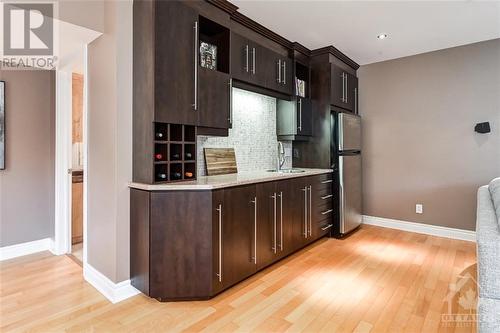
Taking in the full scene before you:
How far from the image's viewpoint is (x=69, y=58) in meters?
2.82

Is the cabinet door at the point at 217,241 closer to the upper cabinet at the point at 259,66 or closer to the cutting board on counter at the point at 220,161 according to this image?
the cutting board on counter at the point at 220,161

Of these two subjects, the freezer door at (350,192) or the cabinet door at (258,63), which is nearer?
the cabinet door at (258,63)

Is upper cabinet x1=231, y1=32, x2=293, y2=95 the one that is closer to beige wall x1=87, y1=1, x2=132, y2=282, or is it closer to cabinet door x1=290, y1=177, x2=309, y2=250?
beige wall x1=87, y1=1, x2=132, y2=282

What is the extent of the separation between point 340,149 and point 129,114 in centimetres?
258

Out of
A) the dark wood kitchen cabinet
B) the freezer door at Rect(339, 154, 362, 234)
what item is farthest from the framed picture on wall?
the freezer door at Rect(339, 154, 362, 234)

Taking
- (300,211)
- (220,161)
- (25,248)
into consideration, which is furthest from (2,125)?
(300,211)

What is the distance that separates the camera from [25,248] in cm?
315

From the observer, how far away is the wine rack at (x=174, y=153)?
220 centimetres

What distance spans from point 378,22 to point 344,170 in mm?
1748

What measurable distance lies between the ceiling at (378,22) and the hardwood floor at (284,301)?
8.21 ft

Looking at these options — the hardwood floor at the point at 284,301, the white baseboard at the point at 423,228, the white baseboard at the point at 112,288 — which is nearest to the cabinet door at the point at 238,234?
the hardwood floor at the point at 284,301

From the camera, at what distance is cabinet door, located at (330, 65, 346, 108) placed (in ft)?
12.2

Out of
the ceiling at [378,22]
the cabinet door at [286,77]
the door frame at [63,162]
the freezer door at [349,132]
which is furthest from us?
the freezer door at [349,132]

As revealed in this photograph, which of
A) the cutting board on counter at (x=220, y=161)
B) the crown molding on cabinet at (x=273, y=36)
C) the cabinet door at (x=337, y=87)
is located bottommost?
the cutting board on counter at (x=220, y=161)
